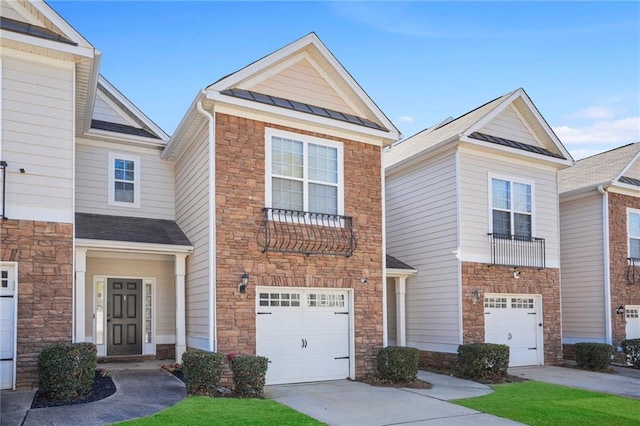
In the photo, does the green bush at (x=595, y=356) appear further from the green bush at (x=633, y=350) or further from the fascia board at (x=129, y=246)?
the fascia board at (x=129, y=246)

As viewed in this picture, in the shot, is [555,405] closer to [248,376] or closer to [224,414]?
[248,376]

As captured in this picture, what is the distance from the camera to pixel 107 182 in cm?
1388

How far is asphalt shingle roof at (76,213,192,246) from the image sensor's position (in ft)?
40.1

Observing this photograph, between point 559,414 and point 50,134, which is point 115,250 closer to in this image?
point 50,134

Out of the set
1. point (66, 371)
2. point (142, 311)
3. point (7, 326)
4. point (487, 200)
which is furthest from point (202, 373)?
point (487, 200)

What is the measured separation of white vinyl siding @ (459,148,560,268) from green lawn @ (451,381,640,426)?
3.95m

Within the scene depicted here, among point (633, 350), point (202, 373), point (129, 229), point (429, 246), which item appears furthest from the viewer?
point (633, 350)

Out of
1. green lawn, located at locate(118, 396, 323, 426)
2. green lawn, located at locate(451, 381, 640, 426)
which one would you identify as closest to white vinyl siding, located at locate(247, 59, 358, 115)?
green lawn, located at locate(118, 396, 323, 426)

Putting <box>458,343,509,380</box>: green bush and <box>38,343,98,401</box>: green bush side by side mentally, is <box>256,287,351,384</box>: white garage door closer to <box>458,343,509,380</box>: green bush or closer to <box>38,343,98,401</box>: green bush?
<box>458,343,509,380</box>: green bush

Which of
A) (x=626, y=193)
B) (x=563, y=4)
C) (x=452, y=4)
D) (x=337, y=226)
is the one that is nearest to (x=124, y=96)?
(x=337, y=226)

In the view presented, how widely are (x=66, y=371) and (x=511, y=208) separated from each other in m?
11.6

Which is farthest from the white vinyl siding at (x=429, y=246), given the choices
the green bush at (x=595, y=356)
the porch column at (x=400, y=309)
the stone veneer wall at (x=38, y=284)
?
the stone veneer wall at (x=38, y=284)

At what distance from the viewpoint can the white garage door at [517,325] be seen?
1515 cm

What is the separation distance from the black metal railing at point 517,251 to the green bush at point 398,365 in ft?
13.9
